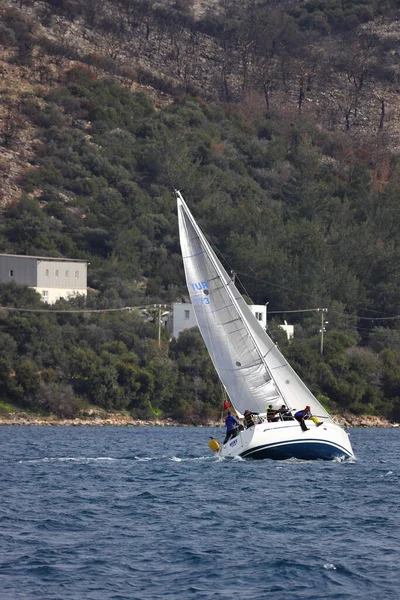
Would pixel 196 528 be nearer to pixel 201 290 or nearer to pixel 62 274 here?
pixel 201 290

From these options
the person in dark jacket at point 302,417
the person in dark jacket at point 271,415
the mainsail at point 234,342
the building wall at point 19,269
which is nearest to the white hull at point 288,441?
the person in dark jacket at point 302,417

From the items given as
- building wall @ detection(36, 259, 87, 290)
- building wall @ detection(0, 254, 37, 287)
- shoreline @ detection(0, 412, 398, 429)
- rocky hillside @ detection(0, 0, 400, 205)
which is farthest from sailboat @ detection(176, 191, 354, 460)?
rocky hillside @ detection(0, 0, 400, 205)

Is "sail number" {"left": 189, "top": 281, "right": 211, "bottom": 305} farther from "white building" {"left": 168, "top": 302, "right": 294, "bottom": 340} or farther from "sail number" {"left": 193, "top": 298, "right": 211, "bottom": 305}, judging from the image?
"white building" {"left": 168, "top": 302, "right": 294, "bottom": 340}

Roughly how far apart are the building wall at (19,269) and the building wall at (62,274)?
1.48 ft

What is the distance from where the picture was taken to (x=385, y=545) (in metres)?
26.1

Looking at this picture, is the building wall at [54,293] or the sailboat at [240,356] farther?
the building wall at [54,293]

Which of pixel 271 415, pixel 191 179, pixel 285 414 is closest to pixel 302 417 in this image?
pixel 285 414

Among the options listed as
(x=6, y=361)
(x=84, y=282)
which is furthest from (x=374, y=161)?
(x=6, y=361)

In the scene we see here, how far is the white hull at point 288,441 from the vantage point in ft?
129

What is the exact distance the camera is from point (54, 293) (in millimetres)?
100500

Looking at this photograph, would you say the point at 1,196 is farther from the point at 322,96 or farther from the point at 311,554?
the point at 311,554

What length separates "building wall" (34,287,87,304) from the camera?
9906cm

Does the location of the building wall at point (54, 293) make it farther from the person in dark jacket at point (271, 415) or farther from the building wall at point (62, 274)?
the person in dark jacket at point (271, 415)

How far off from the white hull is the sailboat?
0.05 meters
